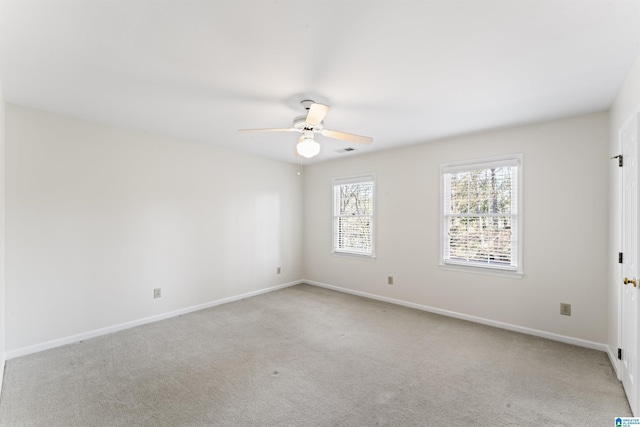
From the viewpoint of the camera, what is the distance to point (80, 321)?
333cm

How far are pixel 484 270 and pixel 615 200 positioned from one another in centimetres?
153

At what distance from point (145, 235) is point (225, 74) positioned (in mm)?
2601

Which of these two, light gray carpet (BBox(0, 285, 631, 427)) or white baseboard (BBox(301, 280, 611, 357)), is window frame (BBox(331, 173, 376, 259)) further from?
light gray carpet (BBox(0, 285, 631, 427))

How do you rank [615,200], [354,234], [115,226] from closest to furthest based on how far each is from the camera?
[615,200], [115,226], [354,234]

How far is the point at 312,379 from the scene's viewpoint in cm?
254

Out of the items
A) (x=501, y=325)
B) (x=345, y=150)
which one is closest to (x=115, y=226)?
(x=345, y=150)

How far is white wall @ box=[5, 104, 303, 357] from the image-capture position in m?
3.01

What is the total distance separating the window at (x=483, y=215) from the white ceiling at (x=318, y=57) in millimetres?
732

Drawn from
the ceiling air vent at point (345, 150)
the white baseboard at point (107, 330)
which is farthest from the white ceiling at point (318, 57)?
the white baseboard at point (107, 330)

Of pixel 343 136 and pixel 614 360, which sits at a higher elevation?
pixel 343 136

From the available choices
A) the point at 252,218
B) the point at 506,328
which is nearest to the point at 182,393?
the point at 252,218

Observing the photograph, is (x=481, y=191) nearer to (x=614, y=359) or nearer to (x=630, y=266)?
(x=630, y=266)

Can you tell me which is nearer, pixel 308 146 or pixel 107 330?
pixel 308 146

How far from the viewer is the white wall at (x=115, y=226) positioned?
3012 millimetres
